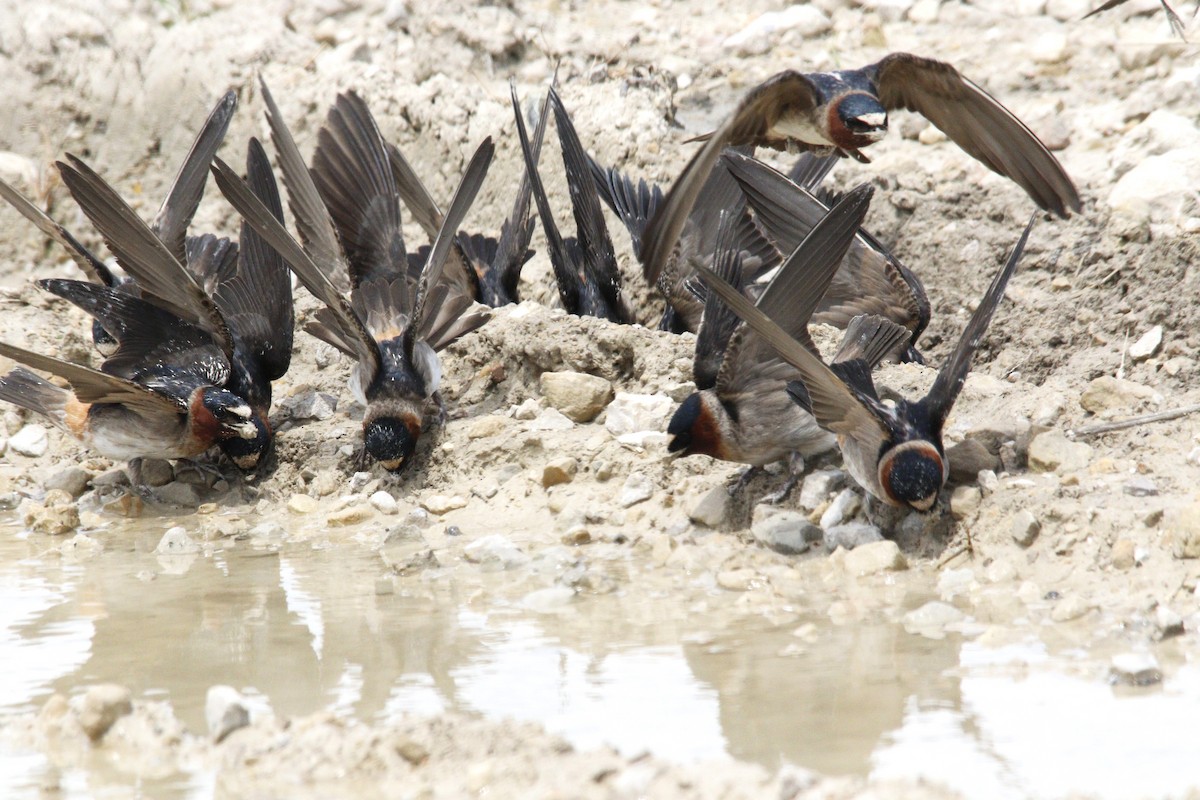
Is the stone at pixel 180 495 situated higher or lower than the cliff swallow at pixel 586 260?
lower

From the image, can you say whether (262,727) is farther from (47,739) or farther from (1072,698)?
(1072,698)

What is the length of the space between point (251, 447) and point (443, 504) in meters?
1.00

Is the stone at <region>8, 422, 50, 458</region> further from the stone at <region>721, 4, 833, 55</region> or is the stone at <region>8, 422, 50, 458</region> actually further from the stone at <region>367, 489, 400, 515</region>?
the stone at <region>721, 4, 833, 55</region>

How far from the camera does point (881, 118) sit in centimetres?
497

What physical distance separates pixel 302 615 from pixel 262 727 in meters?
1.27

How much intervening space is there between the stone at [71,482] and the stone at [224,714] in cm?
343

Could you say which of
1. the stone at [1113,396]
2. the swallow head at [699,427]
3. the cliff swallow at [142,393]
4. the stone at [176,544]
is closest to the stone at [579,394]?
the swallow head at [699,427]

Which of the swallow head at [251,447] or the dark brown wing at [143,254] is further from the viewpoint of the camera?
the swallow head at [251,447]

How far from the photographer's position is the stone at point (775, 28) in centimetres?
830

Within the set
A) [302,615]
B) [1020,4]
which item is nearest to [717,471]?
[302,615]

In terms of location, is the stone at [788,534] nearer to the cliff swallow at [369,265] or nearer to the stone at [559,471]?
the stone at [559,471]

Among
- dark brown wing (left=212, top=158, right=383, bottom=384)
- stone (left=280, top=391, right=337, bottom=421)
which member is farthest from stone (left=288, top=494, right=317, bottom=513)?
stone (left=280, top=391, right=337, bottom=421)

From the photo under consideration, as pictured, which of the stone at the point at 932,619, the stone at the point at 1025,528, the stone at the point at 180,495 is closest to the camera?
the stone at the point at 932,619

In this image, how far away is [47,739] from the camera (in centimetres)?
318
